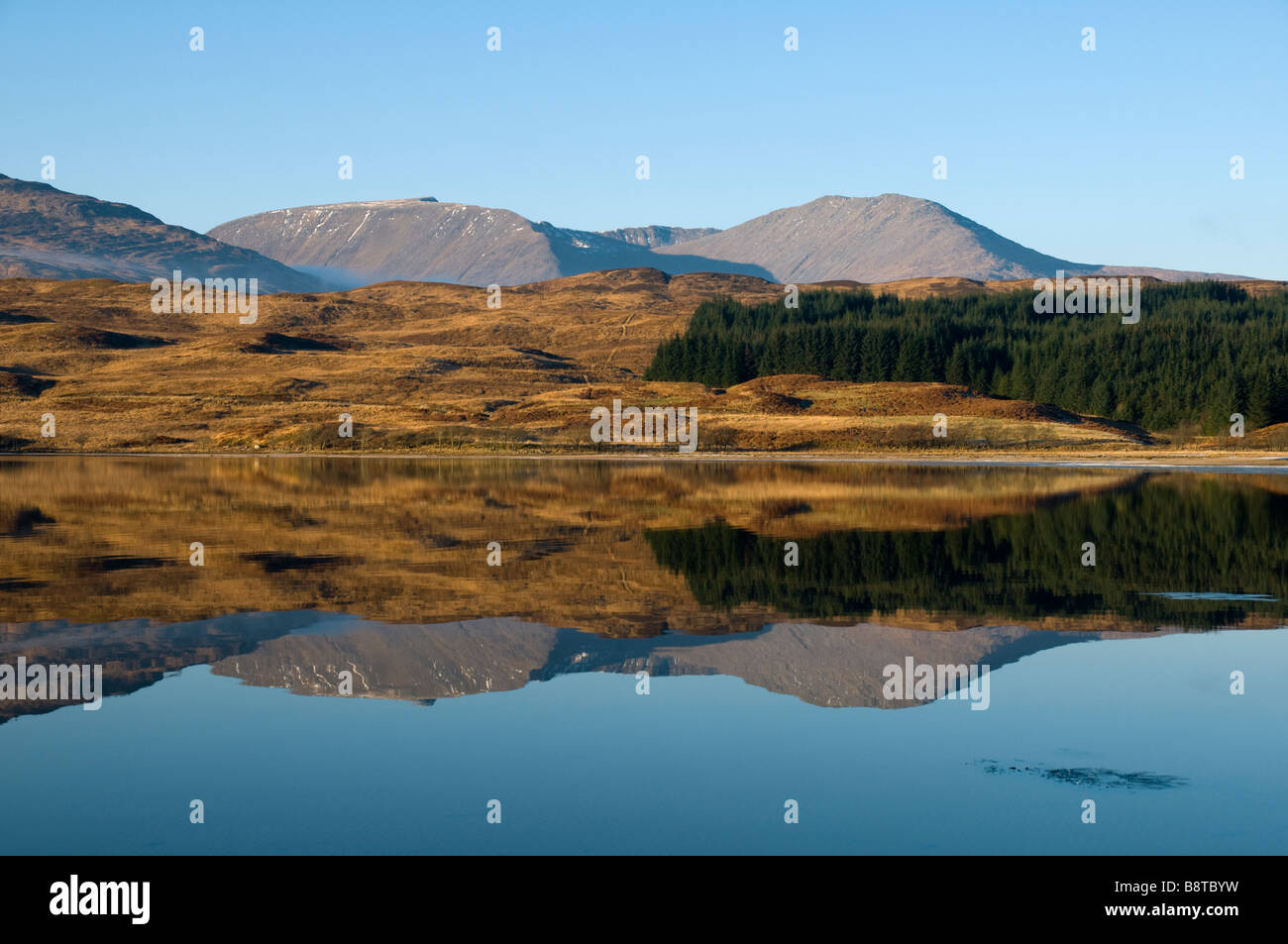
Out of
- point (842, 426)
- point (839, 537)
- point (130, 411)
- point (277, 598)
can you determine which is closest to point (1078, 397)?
point (842, 426)

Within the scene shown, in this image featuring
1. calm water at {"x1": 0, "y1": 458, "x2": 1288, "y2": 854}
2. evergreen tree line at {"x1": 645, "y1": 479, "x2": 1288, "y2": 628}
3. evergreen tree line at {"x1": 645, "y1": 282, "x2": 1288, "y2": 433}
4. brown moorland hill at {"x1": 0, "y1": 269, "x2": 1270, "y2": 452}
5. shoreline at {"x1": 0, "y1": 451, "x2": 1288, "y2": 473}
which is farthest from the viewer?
evergreen tree line at {"x1": 645, "y1": 282, "x2": 1288, "y2": 433}

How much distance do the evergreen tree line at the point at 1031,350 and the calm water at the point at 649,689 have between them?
9653 cm

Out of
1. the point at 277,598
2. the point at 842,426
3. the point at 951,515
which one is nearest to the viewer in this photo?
the point at 277,598

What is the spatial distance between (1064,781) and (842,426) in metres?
96.5

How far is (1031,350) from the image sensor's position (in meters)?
148

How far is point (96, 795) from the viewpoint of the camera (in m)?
11.9

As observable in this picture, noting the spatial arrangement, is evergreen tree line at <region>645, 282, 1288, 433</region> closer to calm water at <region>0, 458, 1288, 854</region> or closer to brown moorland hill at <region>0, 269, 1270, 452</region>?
brown moorland hill at <region>0, 269, 1270, 452</region>

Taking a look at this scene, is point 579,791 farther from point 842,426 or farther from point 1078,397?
point 1078,397

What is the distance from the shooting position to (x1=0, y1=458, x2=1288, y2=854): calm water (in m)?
11.1

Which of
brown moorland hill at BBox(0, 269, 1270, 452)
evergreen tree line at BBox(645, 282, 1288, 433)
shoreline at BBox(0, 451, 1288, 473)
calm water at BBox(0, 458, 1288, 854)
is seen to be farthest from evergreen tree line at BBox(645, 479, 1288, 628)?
evergreen tree line at BBox(645, 282, 1288, 433)

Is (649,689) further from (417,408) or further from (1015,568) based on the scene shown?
(417,408)

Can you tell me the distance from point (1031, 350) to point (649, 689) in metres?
140

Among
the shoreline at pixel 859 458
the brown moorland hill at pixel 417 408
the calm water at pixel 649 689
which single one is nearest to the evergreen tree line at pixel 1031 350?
the brown moorland hill at pixel 417 408

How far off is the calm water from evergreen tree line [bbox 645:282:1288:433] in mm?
96527
